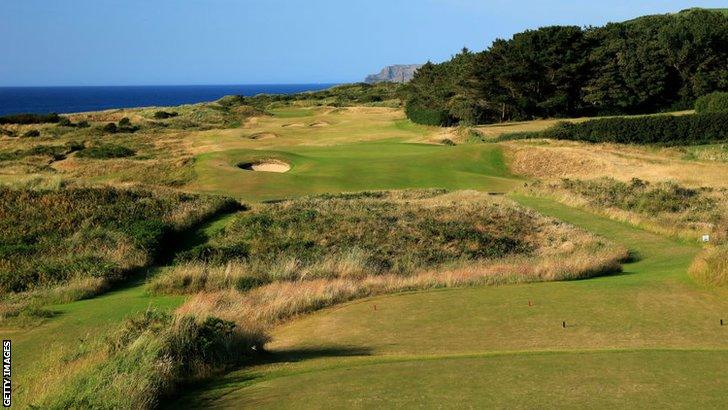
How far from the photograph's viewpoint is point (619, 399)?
250 inches

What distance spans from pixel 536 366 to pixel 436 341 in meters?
2.13

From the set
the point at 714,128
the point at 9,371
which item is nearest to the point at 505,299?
the point at 9,371

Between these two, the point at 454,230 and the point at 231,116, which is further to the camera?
the point at 231,116

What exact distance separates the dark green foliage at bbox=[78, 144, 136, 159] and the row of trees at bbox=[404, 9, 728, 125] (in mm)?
26964

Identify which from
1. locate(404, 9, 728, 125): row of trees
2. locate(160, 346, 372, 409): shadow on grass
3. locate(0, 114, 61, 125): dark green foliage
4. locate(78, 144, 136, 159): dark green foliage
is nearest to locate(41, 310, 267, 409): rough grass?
locate(160, 346, 372, 409): shadow on grass

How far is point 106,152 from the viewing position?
1667 inches

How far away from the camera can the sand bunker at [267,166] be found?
120 ft

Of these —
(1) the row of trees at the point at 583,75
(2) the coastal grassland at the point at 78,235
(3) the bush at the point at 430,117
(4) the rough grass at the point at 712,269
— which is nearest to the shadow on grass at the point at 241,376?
(2) the coastal grassland at the point at 78,235

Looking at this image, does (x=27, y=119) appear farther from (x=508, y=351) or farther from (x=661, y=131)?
(x=508, y=351)

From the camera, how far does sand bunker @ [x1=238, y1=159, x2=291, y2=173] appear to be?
1435 inches

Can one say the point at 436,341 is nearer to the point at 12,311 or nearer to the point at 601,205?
the point at 12,311

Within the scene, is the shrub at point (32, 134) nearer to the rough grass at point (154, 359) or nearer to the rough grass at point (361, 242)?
the rough grass at point (361, 242)

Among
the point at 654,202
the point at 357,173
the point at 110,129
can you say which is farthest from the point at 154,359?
the point at 110,129

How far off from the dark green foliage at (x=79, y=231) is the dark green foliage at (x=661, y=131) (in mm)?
28953
